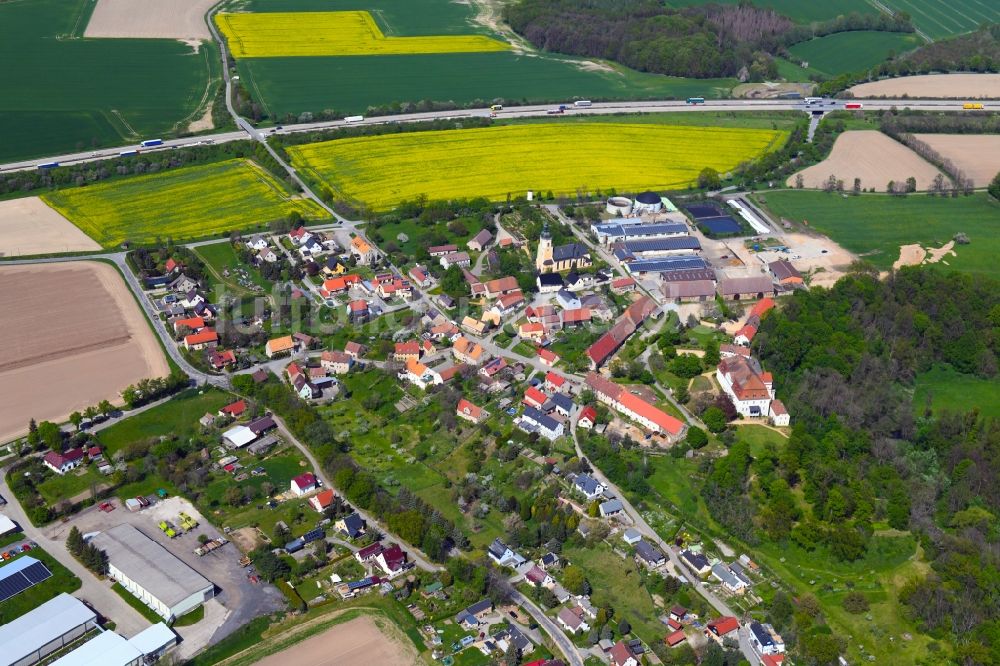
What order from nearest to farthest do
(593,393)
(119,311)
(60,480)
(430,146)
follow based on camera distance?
(60,480) < (593,393) < (119,311) < (430,146)

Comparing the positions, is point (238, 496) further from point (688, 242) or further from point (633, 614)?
point (688, 242)

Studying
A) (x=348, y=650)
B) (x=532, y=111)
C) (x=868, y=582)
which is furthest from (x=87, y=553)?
(x=532, y=111)

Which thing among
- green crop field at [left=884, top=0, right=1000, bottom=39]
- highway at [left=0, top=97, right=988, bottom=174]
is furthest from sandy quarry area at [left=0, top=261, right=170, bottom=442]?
green crop field at [left=884, top=0, right=1000, bottom=39]

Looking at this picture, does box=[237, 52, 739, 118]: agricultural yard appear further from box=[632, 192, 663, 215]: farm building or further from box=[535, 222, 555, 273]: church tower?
box=[535, 222, 555, 273]: church tower

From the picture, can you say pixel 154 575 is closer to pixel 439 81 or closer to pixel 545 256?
pixel 545 256

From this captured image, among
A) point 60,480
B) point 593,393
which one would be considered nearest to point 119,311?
point 60,480
